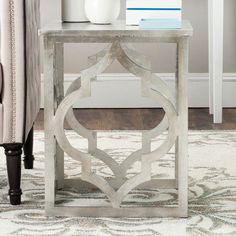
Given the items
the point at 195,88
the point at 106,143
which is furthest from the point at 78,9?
the point at 195,88

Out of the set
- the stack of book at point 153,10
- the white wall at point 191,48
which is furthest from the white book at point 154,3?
the white wall at point 191,48

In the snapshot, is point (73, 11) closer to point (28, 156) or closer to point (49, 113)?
point (49, 113)

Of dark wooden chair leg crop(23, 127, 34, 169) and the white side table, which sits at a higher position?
the white side table

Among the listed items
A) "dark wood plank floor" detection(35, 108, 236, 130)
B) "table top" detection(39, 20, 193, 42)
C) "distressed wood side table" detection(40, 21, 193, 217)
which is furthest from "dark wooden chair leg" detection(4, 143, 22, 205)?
"dark wood plank floor" detection(35, 108, 236, 130)

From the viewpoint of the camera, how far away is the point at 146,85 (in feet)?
6.10

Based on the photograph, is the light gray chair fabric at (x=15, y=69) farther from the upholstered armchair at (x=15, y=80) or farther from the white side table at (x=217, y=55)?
the white side table at (x=217, y=55)

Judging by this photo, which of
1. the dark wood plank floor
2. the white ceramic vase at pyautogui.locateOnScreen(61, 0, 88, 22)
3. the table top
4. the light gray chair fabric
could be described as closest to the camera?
the table top

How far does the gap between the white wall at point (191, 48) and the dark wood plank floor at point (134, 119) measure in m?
0.24

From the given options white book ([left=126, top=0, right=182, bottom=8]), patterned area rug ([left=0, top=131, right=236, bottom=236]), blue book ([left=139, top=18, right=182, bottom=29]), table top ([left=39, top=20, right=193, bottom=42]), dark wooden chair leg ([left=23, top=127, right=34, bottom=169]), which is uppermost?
white book ([left=126, top=0, right=182, bottom=8])

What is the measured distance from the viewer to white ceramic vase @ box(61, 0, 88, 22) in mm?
2061

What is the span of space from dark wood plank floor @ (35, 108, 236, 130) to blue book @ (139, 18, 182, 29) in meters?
1.42

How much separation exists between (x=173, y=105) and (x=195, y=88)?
1.93 m

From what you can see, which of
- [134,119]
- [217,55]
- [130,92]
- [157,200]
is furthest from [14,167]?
[130,92]

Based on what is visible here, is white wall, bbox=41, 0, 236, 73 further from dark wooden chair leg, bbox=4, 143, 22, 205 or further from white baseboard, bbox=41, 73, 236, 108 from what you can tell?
dark wooden chair leg, bbox=4, 143, 22, 205
